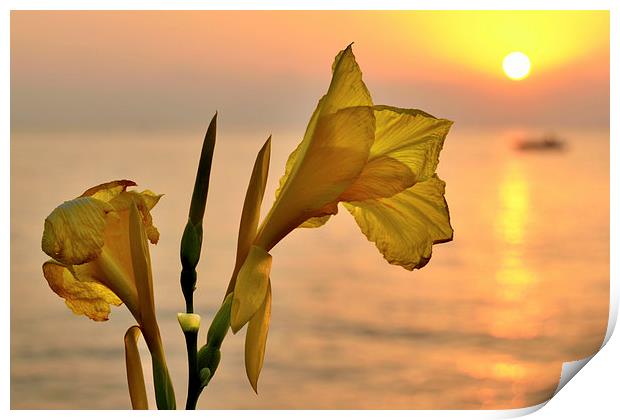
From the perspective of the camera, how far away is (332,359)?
0.79 metres

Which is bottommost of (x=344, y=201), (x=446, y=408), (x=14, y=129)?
(x=446, y=408)

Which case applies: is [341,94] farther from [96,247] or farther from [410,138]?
[96,247]

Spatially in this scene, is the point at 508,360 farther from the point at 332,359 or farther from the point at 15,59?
the point at 15,59

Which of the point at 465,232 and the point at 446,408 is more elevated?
the point at 465,232

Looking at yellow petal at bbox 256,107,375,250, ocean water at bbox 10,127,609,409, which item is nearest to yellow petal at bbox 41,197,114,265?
yellow petal at bbox 256,107,375,250

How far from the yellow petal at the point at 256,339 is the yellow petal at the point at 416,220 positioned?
95 mm

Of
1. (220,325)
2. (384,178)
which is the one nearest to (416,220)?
(384,178)

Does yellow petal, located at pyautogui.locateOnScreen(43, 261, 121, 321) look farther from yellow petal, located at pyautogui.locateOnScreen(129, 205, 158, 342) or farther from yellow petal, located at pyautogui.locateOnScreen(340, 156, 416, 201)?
yellow petal, located at pyautogui.locateOnScreen(340, 156, 416, 201)

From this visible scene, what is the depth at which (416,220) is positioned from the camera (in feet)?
1.88

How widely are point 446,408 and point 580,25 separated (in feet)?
1.22

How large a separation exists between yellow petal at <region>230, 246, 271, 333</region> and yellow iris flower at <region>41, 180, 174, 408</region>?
6 centimetres

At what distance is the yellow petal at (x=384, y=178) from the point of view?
0.54m

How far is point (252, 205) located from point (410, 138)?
110 millimetres
